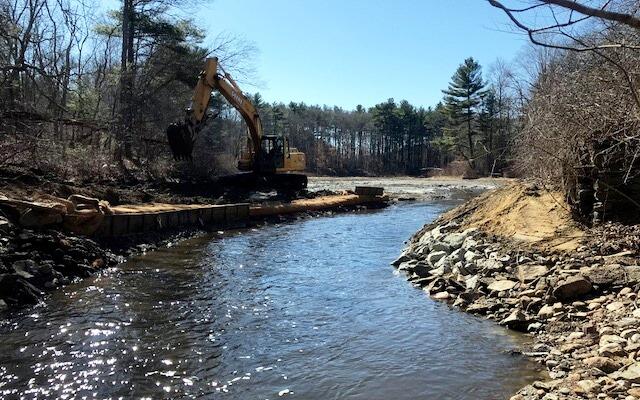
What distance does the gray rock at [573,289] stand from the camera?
689 cm

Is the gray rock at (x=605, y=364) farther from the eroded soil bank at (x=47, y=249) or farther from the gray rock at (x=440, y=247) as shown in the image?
the eroded soil bank at (x=47, y=249)

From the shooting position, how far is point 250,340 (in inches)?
264

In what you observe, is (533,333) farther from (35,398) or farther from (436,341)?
(35,398)

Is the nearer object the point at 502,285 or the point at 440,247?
the point at 502,285

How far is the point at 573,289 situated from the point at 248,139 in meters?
18.6

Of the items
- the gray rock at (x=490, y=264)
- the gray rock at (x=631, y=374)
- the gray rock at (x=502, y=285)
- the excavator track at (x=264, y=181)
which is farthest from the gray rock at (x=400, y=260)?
the excavator track at (x=264, y=181)

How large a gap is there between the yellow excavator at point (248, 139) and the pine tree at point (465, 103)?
123 feet

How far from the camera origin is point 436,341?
665 centimetres

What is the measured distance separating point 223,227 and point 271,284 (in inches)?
298

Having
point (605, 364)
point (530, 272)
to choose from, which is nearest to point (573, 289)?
point (530, 272)

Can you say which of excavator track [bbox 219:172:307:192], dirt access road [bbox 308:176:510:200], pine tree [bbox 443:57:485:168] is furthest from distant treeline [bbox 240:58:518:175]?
excavator track [bbox 219:172:307:192]

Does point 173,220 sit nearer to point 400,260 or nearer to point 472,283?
point 400,260

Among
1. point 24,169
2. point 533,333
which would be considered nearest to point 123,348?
point 533,333

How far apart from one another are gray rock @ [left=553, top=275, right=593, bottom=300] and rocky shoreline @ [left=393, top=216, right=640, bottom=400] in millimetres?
12
